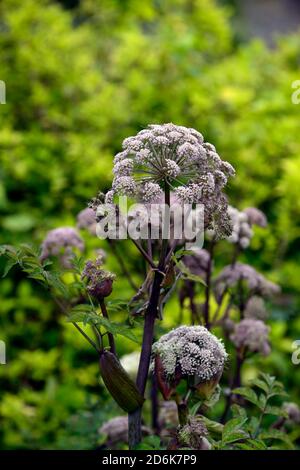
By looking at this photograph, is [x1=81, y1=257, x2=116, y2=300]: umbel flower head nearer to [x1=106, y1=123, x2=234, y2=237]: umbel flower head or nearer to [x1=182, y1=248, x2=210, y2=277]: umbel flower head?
[x1=106, y1=123, x2=234, y2=237]: umbel flower head

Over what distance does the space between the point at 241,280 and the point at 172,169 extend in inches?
28.3

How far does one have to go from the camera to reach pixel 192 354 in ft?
4.21

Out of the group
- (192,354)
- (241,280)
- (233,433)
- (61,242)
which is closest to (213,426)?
(233,433)

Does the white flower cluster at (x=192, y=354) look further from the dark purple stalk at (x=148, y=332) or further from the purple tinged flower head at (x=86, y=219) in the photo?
the purple tinged flower head at (x=86, y=219)

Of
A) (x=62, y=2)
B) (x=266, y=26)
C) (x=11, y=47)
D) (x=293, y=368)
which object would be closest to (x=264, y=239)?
(x=293, y=368)

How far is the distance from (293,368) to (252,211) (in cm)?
130

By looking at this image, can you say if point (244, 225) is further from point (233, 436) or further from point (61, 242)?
point (233, 436)

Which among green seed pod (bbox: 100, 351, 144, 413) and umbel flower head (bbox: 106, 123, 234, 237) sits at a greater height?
umbel flower head (bbox: 106, 123, 234, 237)

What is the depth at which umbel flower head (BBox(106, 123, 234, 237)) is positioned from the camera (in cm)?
119

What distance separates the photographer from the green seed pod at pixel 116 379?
4.17ft

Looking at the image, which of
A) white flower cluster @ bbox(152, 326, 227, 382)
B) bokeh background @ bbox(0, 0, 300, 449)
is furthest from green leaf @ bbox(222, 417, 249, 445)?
bokeh background @ bbox(0, 0, 300, 449)

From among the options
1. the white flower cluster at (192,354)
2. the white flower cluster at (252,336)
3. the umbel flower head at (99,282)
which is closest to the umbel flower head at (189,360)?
the white flower cluster at (192,354)

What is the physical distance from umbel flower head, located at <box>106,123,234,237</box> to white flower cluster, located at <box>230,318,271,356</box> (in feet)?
1.76
